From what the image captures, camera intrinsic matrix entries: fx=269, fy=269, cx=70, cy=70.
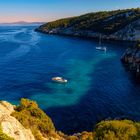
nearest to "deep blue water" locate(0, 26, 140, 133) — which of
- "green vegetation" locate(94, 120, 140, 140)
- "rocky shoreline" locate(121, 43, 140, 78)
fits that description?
"rocky shoreline" locate(121, 43, 140, 78)

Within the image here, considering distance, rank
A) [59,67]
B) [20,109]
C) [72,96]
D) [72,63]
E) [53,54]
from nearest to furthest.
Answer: [20,109] < [72,96] < [59,67] < [72,63] < [53,54]

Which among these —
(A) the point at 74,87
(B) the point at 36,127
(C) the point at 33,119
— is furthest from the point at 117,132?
(A) the point at 74,87

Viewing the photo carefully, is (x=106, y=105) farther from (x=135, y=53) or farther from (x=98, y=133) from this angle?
(x=135, y=53)

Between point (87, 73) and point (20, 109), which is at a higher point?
point (20, 109)

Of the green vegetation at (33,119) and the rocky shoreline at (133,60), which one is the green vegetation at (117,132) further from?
the rocky shoreline at (133,60)

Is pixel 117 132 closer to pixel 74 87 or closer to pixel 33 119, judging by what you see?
pixel 33 119

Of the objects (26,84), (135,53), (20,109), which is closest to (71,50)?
(135,53)

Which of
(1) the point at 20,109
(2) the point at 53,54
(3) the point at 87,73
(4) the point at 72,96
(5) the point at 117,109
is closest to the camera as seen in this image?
(1) the point at 20,109
